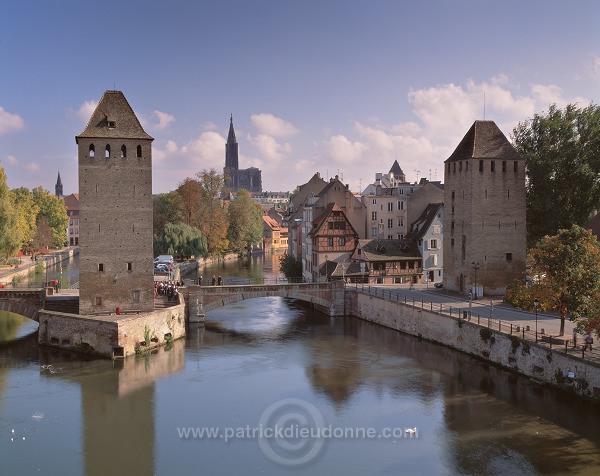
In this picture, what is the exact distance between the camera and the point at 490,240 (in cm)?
5231

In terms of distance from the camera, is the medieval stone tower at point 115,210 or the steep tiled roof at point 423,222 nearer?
the medieval stone tower at point 115,210

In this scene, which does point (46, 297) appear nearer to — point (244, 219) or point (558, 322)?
point (558, 322)

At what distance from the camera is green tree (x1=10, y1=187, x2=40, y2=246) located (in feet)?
281

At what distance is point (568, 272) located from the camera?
120 ft

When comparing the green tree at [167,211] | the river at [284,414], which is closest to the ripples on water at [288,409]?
the river at [284,414]

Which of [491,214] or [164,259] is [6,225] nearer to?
[164,259]

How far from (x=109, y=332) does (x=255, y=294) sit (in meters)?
14.6

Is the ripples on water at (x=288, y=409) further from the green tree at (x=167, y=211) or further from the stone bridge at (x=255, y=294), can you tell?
the green tree at (x=167, y=211)

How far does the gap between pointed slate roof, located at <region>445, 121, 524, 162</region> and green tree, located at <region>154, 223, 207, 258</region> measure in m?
47.0

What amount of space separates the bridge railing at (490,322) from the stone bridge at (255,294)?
7.40 feet

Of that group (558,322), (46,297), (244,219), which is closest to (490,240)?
(558,322)

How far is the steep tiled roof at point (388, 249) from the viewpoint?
2443 inches

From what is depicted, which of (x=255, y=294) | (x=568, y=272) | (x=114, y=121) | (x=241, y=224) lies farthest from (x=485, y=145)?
(x=241, y=224)

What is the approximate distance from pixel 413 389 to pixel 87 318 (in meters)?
20.4
